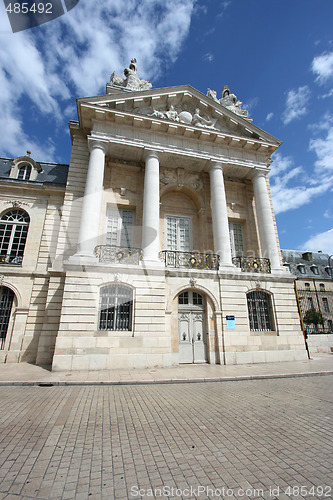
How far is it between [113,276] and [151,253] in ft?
6.90

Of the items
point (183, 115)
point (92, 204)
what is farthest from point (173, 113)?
point (92, 204)

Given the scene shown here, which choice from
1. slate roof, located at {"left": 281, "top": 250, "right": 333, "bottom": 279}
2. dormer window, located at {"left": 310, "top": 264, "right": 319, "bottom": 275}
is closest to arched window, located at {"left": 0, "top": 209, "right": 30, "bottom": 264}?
slate roof, located at {"left": 281, "top": 250, "right": 333, "bottom": 279}

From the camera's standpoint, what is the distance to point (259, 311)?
42.0ft

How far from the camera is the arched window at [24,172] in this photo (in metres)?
14.8

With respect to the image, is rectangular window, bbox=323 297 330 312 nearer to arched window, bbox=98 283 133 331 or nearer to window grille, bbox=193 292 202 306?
window grille, bbox=193 292 202 306

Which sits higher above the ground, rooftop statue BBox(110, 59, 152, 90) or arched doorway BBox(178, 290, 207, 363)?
rooftop statue BBox(110, 59, 152, 90)

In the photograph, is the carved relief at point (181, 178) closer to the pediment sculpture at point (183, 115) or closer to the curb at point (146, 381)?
the pediment sculpture at point (183, 115)

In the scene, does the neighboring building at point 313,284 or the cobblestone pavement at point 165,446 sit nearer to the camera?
the cobblestone pavement at point 165,446

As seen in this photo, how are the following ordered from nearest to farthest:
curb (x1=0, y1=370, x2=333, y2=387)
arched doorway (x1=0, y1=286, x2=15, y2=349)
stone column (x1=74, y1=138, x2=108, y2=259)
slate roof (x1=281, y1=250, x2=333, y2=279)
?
curb (x1=0, y1=370, x2=333, y2=387)
stone column (x1=74, y1=138, x2=108, y2=259)
arched doorway (x1=0, y1=286, x2=15, y2=349)
slate roof (x1=281, y1=250, x2=333, y2=279)

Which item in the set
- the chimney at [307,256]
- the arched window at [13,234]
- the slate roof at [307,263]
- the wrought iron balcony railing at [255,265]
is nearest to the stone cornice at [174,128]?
the arched window at [13,234]

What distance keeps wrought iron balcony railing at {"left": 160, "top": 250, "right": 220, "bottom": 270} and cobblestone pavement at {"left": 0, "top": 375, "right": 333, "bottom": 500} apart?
23.4ft

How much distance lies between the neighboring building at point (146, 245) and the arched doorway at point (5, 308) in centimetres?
8

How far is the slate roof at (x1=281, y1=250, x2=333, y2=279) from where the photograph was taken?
3997cm

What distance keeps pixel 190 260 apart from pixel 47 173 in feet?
32.9
